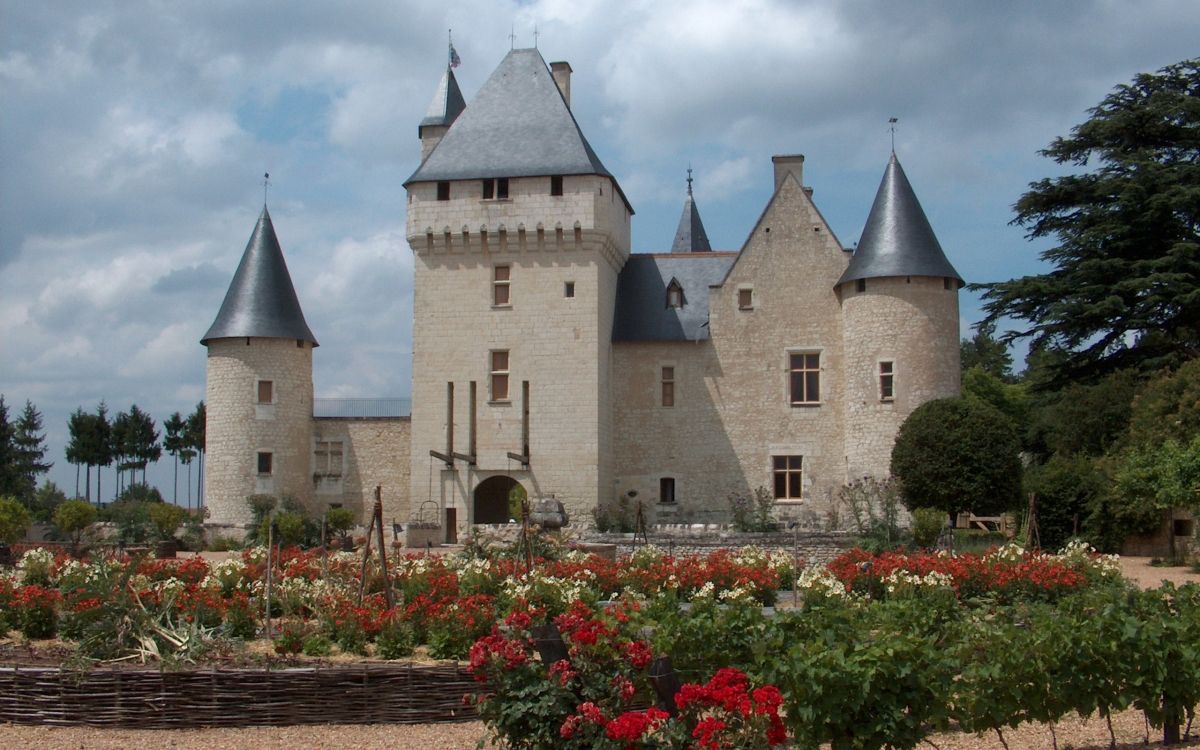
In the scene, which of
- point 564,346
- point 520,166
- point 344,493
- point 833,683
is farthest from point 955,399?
point 833,683

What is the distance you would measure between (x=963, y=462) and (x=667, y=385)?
25.3 ft

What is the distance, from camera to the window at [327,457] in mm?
29719

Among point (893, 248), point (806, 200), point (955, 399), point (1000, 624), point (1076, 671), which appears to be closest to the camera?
point (1076, 671)

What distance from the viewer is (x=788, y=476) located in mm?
27812

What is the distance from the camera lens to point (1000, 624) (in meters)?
7.82

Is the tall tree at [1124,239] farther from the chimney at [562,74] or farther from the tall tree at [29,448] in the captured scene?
the tall tree at [29,448]

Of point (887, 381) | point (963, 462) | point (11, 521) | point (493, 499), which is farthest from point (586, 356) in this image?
point (11, 521)

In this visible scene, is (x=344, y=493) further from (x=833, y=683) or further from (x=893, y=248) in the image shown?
(x=833, y=683)

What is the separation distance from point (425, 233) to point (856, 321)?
399 inches

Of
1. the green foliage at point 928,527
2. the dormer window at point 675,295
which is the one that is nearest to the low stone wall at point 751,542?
the green foliage at point 928,527

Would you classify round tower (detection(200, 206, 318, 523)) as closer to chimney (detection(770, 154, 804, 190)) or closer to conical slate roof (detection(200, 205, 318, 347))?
conical slate roof (detection(200, 205, 318, 347))

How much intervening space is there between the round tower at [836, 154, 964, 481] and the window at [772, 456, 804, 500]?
1.33m

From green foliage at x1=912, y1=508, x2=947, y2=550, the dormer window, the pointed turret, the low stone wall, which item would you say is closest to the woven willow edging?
the low stone wall

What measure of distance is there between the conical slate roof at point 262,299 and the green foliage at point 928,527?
1596 centimetres
